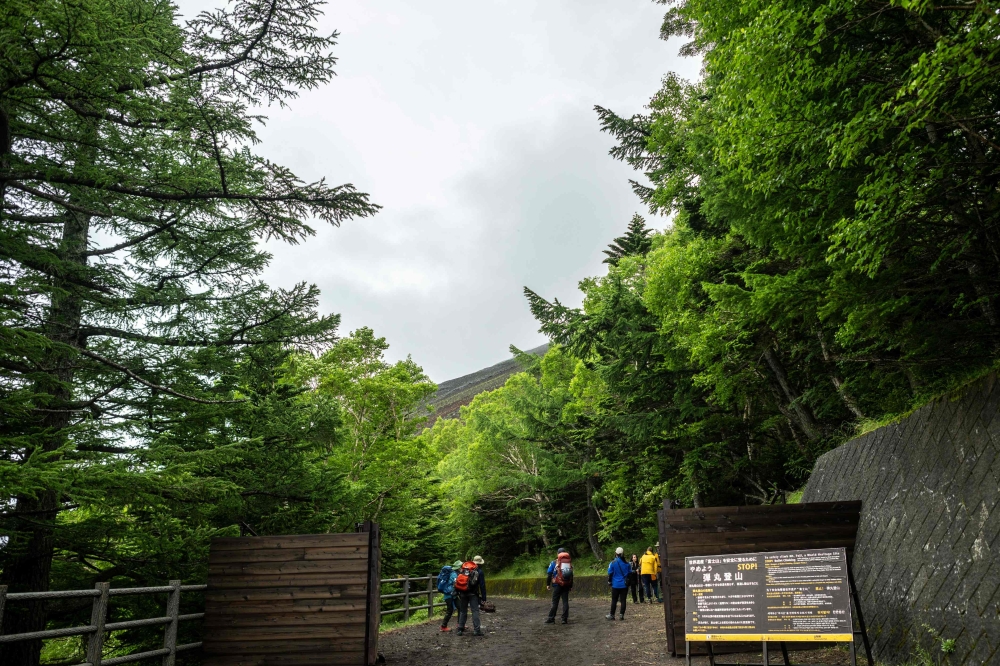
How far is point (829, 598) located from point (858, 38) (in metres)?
6.67

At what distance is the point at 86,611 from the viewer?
32.5 feet

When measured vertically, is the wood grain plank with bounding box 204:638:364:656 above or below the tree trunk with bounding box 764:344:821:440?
below

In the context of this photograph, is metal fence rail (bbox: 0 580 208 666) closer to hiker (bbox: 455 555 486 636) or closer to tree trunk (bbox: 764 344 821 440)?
hiker (bbox: 455 555 486 636)

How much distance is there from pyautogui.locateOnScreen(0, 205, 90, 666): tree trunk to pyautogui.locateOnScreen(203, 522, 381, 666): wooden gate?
235cm

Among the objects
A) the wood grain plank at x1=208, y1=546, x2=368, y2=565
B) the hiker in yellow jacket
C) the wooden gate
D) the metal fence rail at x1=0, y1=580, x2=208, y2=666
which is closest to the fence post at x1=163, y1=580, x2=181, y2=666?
the metal fence rail at x1=0, y1=580, x2=208, y2=666

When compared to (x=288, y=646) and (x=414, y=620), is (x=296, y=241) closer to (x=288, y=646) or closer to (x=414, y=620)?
(x=288, y=646)

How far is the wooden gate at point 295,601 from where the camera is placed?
28.2 ft

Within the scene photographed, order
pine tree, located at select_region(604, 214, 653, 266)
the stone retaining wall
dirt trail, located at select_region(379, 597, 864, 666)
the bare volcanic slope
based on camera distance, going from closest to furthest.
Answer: the stone retaining wall → dirt trail, located at select_region(379, 597, 864, 666) → pine tree, located at select_region(604, 214, 653, 266) → the bare volcanic slope

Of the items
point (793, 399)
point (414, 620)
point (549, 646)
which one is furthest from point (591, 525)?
point (549, 646)

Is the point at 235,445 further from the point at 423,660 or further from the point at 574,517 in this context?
the point at 574,517

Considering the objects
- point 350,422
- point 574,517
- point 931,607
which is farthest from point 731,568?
point 574,517

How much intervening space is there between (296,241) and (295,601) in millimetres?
5704

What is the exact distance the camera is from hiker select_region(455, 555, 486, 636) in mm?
11594

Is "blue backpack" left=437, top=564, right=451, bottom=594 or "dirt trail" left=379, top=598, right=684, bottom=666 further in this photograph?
"blue backpack" left=437, top=564, right=451, bottom=594
